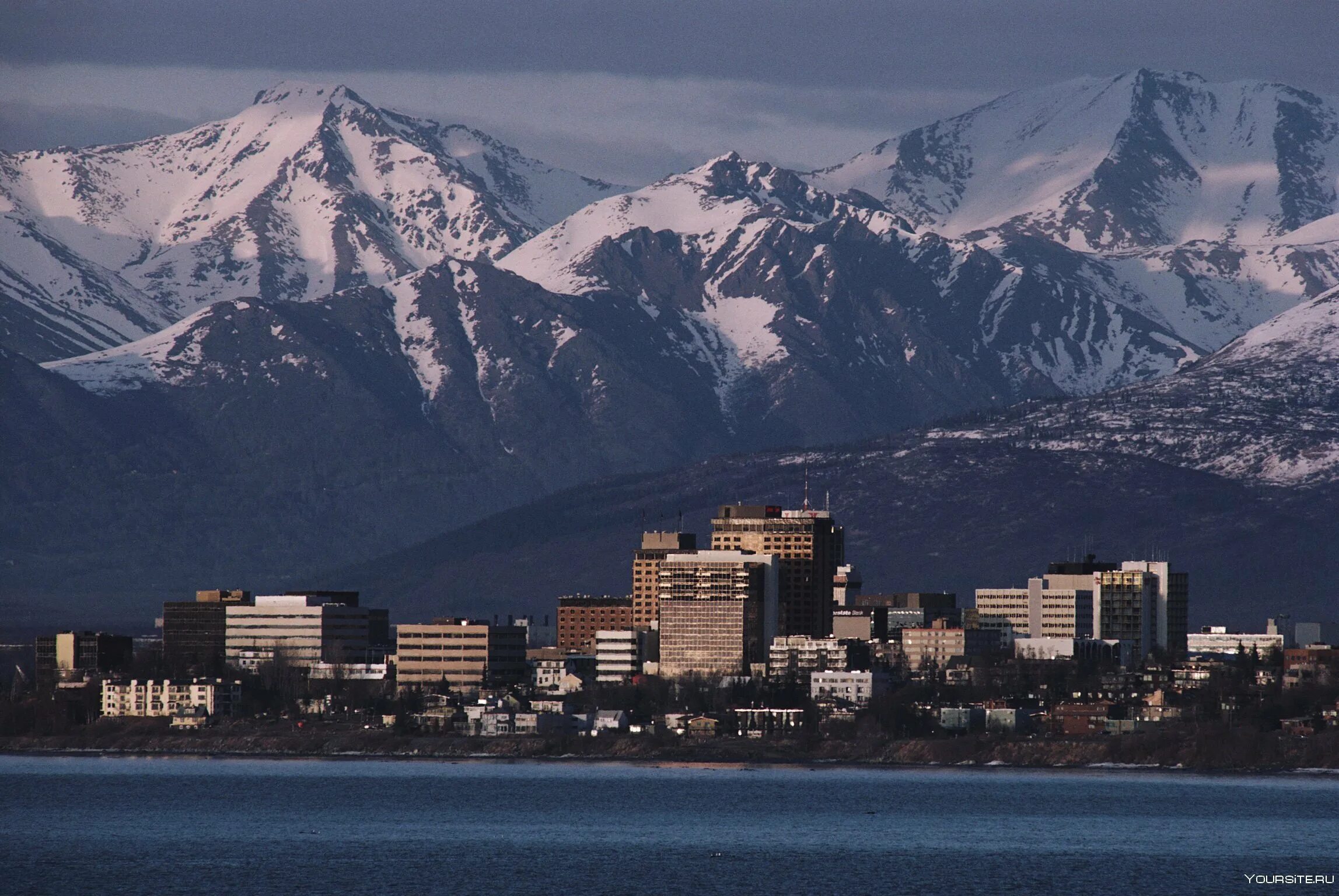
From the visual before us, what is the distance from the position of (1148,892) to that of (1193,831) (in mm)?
33460

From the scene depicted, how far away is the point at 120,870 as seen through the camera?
17125cm

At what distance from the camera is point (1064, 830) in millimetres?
198250

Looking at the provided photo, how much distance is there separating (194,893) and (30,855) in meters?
21.5

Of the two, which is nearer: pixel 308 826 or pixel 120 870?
pixel 120 870

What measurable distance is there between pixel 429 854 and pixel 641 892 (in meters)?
22.4

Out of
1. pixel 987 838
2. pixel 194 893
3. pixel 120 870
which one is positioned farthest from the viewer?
pixel 987 838

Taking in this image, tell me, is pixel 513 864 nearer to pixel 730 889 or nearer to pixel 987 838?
pixel 730 889

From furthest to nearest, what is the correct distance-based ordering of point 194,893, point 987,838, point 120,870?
point 987,838 → point 120,870 → point 194,893

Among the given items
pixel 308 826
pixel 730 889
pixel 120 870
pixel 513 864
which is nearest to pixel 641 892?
pixel 730 889

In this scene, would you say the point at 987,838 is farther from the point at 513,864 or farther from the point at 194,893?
the point at 194,893

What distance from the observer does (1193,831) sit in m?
197

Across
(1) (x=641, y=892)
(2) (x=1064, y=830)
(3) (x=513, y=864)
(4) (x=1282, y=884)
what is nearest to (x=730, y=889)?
(1) (x=641, y=892)

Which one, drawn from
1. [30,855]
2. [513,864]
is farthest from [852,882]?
[30,855]

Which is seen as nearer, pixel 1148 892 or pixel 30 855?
pixel 1148 892
